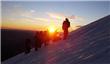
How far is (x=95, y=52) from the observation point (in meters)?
13.2

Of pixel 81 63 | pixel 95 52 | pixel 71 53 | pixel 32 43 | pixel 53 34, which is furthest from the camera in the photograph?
pixel 53 34

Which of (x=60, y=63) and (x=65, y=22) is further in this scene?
(x=65, y=22)

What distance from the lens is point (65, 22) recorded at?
1956 centimetres

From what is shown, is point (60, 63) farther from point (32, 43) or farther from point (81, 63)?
point (32, 43)

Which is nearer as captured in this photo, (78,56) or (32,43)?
(78,56)

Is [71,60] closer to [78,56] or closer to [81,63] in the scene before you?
[78,56]

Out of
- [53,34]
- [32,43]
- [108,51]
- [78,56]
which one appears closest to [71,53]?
[78,56]

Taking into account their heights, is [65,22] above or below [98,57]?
above

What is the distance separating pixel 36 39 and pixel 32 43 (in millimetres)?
1158

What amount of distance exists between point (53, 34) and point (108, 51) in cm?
1092

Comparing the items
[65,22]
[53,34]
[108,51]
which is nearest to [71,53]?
[108,51]

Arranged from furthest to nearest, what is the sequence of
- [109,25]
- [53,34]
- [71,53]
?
1. [53,34]
2. [109,25]
3. [71,53]

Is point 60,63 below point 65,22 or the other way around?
below

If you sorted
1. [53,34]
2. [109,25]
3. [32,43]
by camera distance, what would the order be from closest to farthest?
[109,25], [32,43], [53,34]
